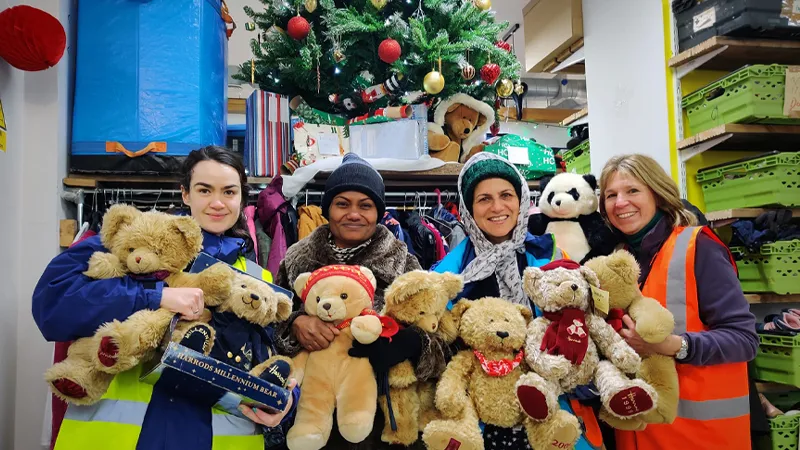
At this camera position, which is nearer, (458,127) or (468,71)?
(468,71)

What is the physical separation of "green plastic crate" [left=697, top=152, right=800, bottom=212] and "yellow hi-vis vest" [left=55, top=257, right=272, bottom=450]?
2.60m

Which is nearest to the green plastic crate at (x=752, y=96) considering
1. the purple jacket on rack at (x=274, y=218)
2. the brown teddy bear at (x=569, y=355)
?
the brown teddy bear at (x=569, y=355)

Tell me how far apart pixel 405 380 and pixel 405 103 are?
1960 mm

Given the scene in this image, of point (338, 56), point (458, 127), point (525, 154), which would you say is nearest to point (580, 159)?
point (525, 154)

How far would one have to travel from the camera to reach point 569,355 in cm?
129

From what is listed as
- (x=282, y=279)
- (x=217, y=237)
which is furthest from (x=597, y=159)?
(x=217, y=237)

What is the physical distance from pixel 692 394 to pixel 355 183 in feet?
4.14

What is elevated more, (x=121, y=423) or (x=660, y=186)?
(x=660, y=186)

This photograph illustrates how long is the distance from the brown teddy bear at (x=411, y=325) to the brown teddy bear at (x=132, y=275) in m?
0.47

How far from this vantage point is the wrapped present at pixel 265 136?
270cm

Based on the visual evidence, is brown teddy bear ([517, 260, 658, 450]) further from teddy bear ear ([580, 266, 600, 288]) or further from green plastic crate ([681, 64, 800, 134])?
green plastic crate ([681, 64, 800, 134])

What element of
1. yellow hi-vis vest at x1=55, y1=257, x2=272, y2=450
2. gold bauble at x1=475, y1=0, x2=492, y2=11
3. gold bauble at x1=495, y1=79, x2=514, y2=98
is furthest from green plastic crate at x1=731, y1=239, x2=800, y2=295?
yellow hi-vis vest at x1=55, y1=257, x2=272, y2=450

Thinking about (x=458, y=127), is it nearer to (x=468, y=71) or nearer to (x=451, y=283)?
(x=468, y=71)

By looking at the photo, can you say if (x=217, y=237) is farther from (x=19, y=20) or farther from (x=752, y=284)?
(x=752, y=284)
